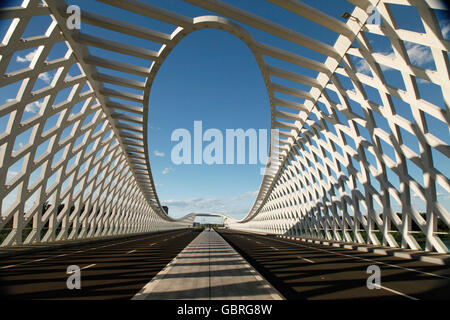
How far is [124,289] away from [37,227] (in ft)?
60.6

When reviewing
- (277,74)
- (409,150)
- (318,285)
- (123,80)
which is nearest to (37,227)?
(123,80)

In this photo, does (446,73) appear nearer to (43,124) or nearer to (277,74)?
(277,74)

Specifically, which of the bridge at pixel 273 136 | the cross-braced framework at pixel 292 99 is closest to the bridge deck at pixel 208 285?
the bridge at pixel 273 136
